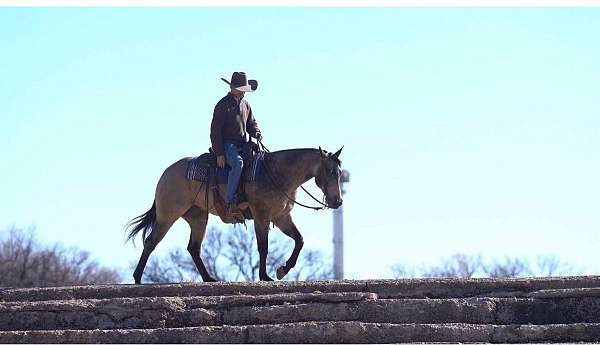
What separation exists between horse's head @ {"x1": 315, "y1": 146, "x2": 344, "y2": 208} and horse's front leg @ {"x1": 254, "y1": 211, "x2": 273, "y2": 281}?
3.34 ft

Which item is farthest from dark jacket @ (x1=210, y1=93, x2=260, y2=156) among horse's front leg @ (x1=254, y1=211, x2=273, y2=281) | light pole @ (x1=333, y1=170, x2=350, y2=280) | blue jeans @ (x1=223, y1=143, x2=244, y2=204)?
light pole @ (x1=333, y1=170, x2=350, y2=280)

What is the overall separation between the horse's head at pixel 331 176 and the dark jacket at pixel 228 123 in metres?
1.47

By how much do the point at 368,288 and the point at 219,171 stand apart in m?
4.40

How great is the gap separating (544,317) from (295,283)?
3.40m

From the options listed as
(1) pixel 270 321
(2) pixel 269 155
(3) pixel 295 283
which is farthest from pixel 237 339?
(2) pixel 269 155

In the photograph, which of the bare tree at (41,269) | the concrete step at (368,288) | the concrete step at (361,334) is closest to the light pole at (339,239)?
the bare tree at (41,269)

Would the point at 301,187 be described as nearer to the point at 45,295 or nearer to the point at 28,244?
the point at 45,295

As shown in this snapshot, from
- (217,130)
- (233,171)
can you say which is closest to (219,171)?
(233,171)

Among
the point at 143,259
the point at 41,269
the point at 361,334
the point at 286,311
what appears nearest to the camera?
the point at 361,334

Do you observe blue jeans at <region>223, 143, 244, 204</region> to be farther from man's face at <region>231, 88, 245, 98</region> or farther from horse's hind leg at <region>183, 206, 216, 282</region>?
horse's hind leg at <region>183, 206, 216, 282</region>

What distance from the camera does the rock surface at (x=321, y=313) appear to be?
57.0 ft

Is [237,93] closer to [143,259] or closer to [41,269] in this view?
[143,259]

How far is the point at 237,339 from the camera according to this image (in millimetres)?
17359

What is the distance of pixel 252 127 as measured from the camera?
2370 centimetres
